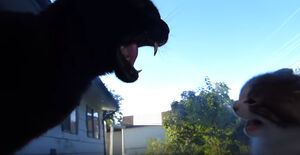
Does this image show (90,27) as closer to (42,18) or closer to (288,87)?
(42,18)

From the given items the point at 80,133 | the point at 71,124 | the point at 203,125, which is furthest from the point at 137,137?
the point at 71,124

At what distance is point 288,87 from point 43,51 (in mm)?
984

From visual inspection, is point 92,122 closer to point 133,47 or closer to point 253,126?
point 133,47

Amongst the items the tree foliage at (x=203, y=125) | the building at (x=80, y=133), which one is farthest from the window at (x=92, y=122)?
the tree foliage at (x=203, y=125)

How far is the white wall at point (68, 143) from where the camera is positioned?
3.70 meters

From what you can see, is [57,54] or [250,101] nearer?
[57,54]

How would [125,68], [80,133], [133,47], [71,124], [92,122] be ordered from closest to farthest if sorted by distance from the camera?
1. [125,68]
2. [133,47]
3. [71,124]
4. [80,133]
5. [92,122]

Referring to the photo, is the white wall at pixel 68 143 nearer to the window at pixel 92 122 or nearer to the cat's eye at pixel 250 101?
the window at pixel 92 122

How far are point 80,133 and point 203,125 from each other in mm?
3803

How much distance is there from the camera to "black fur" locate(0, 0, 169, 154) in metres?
0.95

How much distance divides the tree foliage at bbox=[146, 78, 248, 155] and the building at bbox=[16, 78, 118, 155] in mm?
2466

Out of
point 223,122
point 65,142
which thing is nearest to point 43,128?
point 65,142

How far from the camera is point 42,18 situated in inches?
44.7

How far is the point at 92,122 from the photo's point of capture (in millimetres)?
8133
